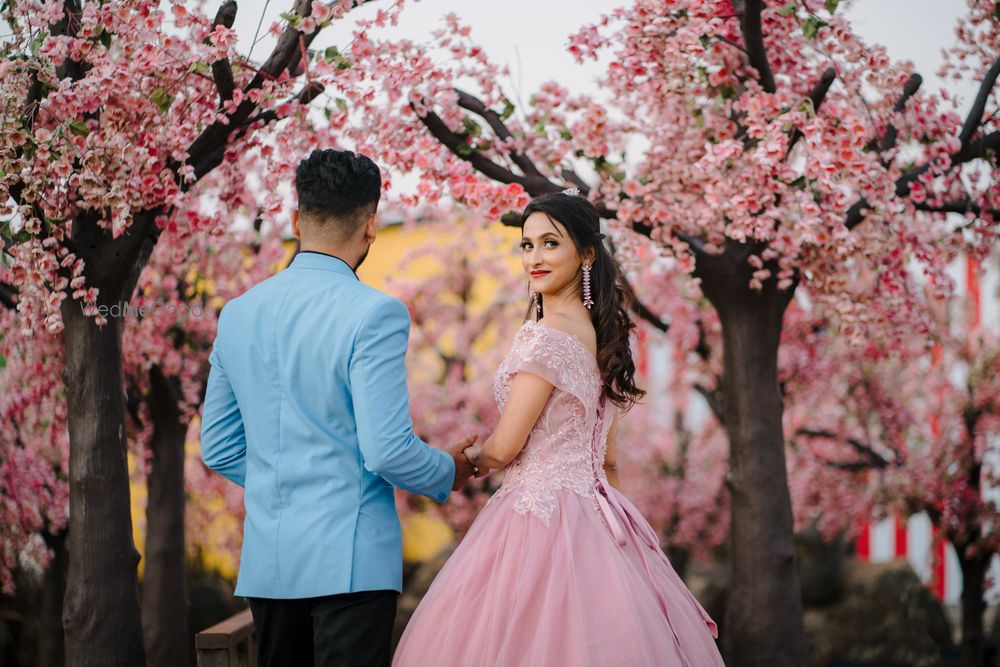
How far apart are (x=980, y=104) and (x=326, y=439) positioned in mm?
3599

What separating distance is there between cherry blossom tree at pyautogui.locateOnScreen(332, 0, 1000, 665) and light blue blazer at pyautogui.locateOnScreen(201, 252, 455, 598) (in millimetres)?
1712

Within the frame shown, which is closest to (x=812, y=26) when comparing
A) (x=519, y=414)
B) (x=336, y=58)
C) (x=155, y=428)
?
(x=336, y=58)

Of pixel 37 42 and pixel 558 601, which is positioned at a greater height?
pixel 37 42

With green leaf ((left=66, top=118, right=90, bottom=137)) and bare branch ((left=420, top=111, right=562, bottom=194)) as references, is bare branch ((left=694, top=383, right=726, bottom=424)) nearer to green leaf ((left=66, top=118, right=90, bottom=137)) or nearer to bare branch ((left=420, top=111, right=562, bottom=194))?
bare branch ((left=420, top=111, right=562, bottom=194))

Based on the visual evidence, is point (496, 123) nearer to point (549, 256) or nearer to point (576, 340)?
point (549, 256)

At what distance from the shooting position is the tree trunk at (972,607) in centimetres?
692

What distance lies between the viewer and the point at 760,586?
183 inches

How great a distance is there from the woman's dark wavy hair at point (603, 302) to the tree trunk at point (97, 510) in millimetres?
1725

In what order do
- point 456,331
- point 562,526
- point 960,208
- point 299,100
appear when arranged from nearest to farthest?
point 562,526 < point 299,100 < point 960,208 < point 456,331

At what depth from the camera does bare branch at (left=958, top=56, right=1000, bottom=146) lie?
431 cm

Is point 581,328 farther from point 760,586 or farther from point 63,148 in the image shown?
point 760,586

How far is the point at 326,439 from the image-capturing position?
7.32 ft

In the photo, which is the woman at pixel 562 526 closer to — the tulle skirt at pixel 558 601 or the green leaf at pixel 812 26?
the tulle skirt at pixel 558 601

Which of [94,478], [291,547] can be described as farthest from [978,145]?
[94,478]
